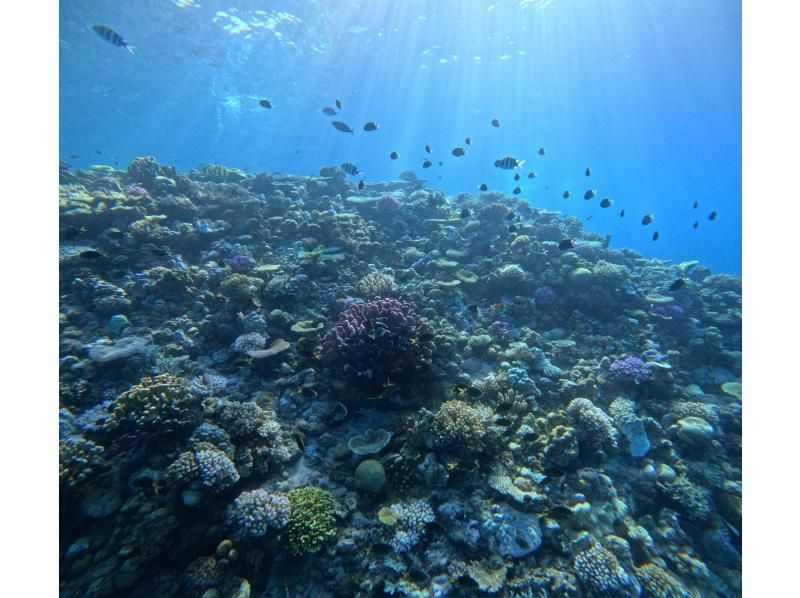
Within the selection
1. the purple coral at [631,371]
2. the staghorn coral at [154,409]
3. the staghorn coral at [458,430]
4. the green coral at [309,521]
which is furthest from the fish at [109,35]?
the purple coral at [631,371]

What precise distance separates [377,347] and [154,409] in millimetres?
3523

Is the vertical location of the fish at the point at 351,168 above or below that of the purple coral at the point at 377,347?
above

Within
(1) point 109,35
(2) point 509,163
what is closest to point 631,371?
(2) point 509,163

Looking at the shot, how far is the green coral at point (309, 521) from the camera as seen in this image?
4055 millimetres

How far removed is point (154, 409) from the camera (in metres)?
4.66

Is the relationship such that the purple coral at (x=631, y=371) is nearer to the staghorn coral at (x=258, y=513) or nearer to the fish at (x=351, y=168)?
the staghorn coral at (x=258, y=513)

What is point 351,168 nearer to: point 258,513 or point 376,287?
point 376,287

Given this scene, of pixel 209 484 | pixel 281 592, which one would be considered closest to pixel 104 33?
pixel 209 484

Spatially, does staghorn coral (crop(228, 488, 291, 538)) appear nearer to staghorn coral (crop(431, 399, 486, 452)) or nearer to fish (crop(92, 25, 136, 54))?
staghorn coral (crop(431, 399, 486, 452))

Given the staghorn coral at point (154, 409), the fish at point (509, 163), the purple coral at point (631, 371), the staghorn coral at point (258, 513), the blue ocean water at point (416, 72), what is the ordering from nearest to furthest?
the staghorn coral at point (258, 513)
the staghorn coral at point (154, 409)
the purple coral at point (631, 371)
the fish at point (509, 163)
the blue ocean water at point (416, 72)

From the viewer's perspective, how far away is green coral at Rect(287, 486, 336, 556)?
4055 mm

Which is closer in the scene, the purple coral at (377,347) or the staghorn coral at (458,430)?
the staghorn coral at (458,430)

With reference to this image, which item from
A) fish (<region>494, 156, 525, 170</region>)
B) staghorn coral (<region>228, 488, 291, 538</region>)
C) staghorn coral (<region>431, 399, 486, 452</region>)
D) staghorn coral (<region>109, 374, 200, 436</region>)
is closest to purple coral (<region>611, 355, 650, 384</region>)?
staghorn coral (<region>431, 399, 486, 452</region>)

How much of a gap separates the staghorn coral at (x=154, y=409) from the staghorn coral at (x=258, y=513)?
60.0 inches
